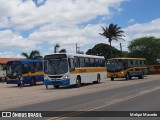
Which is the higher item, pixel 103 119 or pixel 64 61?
pixel 64 61

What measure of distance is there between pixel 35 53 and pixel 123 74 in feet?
139

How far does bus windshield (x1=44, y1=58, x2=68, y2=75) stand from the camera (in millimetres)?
31958

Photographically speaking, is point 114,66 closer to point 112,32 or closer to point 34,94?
point 34,94

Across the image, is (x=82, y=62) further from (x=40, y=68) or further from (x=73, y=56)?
(x=40, y=68)

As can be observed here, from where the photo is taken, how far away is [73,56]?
109 feet

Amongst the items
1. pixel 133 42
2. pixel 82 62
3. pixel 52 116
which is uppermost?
pixel 133 42

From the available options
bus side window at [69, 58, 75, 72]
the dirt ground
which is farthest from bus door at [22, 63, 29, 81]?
bus side window at [69, 58, 75, 72]

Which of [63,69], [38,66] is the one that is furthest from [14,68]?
[63,69]

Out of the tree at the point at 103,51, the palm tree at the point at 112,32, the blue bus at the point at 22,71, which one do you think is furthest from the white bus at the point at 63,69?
the tree at the point at 103,51

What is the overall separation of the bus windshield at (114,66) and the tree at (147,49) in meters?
43.1

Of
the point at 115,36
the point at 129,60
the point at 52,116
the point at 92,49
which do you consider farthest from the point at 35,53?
the point at 52,116

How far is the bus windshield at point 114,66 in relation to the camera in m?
46.7

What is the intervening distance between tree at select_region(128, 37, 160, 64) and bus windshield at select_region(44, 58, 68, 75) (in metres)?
59.3

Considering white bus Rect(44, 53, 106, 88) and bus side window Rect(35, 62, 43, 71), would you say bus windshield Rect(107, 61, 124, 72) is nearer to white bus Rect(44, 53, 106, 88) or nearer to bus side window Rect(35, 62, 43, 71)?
bus side window Rect(35, 62, 43, 71)
